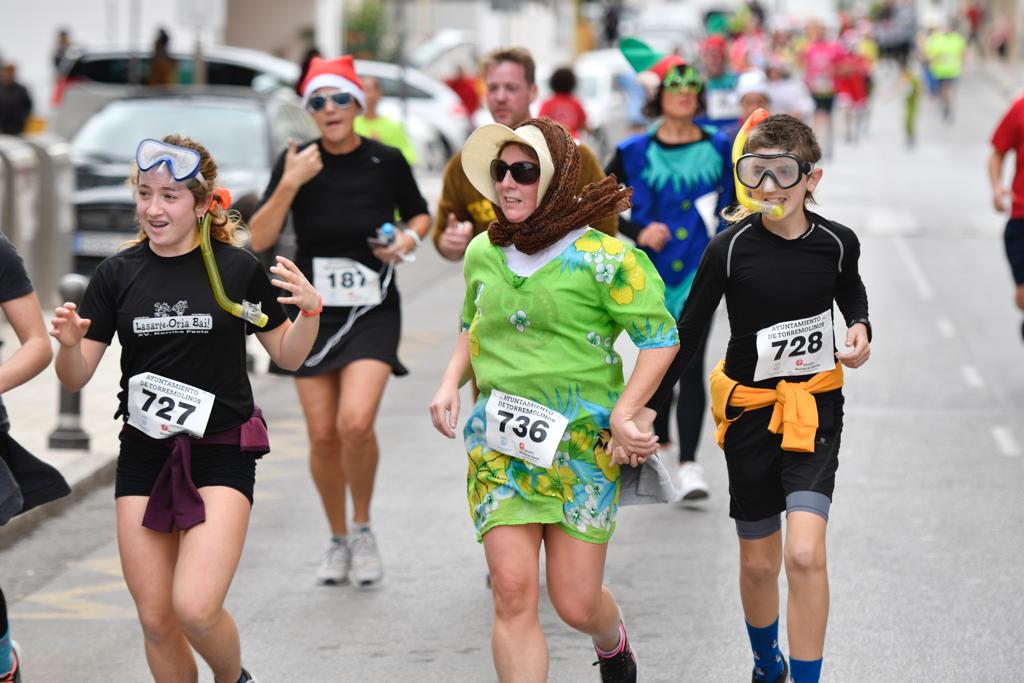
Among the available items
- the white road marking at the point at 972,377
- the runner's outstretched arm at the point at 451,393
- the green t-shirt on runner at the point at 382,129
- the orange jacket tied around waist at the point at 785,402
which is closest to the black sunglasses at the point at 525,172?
the runner's outstretched arm at the point at 451,393

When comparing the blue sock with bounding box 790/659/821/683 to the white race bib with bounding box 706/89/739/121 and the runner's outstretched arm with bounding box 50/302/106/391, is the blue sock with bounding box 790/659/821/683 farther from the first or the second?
the white race bib with bounding box 706/89/739/121

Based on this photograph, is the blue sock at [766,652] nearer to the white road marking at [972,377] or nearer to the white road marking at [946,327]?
the white road marking at [972,377]

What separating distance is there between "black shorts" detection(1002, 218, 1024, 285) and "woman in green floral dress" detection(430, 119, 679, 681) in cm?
572

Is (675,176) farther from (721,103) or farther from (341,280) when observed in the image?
(721,103)

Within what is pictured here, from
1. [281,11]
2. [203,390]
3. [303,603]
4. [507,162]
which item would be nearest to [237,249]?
[203,390]

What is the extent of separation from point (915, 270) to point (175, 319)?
13974 mm

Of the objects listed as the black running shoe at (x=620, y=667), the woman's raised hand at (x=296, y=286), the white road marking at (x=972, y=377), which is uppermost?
the woman's raised hand at (x=296, y=286)

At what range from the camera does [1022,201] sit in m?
10.1

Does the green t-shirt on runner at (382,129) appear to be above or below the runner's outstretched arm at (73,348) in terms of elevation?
above

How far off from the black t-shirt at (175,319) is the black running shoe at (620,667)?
4.31 ft

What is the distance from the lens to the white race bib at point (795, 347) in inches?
211

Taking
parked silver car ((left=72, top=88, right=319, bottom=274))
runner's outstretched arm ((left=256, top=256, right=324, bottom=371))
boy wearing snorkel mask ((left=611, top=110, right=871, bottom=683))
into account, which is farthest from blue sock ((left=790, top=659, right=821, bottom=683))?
parked silver car ((left=72, top=88, right=319, bottom=274))

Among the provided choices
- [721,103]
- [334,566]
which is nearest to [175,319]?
[334,566]

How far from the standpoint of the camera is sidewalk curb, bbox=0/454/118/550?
26.6 feet
